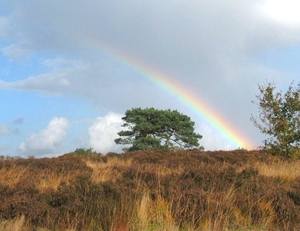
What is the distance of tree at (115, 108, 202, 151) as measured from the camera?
38688 mm

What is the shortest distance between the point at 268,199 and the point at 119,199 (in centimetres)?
287

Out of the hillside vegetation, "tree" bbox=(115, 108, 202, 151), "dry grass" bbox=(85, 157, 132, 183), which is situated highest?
"tree" bbox=(115, 108, 202, 151)

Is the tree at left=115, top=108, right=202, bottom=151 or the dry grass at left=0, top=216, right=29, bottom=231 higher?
the tree at left=115, top=108, right=202, bottom=151

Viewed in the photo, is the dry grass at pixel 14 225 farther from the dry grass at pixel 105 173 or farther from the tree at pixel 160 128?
the tree at pixel 160 128

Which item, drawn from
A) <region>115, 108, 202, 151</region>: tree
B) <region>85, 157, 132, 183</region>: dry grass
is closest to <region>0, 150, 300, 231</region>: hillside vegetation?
<region>85, 157, 132, 183</region>: dry grass

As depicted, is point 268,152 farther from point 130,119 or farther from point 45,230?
point 130,119

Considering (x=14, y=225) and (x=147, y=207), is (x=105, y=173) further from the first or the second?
(x=14, y=225)

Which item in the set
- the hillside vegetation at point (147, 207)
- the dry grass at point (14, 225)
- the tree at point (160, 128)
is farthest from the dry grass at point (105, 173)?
the tree at point (160, 128)

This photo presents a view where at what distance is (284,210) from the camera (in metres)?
7.62

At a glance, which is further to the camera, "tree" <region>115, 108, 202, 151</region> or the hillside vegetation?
"tree" <region>115, 108, 202, 151</region>

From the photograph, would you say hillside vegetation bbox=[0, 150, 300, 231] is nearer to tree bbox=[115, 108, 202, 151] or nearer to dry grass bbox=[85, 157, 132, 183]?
dry grass bbox=[85, 157, 132, 183]

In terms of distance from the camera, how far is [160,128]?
39.6 meters

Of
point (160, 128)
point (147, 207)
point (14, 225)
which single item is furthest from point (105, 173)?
point (160, 128)

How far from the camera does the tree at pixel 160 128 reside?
38688 mm
